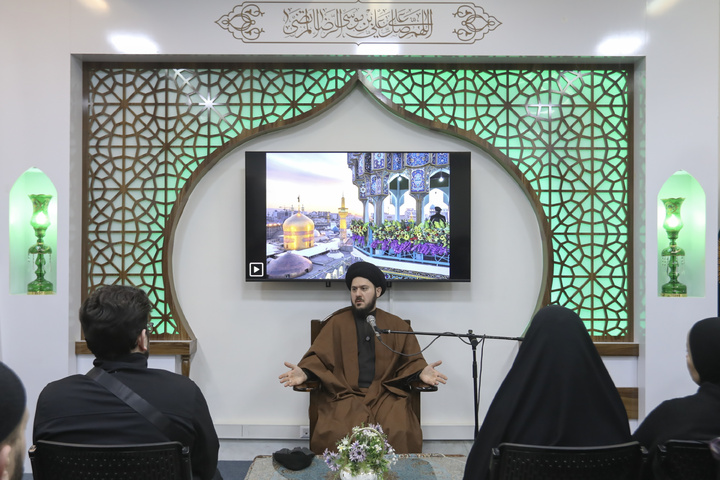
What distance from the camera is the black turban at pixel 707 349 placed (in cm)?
180

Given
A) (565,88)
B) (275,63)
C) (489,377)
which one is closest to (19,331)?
(275,63)

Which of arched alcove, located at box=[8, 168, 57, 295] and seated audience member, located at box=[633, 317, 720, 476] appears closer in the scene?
seated audience member, located at box=[633, 317, 720, 476]

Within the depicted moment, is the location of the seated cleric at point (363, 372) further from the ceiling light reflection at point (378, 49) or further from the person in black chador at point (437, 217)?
the ceiling light reflection at point (378, 49)

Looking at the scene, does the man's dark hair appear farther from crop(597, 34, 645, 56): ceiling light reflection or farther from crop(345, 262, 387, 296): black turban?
crop(597, 34, 645, 56): ceiling light reflection

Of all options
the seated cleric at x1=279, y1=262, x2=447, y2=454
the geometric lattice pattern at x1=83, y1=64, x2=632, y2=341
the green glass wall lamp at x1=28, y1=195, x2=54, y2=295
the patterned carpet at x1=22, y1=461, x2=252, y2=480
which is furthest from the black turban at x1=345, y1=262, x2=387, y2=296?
the green glass wall lamp at x1=28, y1=195, x2=54, y2=295

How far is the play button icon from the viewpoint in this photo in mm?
4023

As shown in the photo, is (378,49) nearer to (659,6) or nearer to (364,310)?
(364,310)

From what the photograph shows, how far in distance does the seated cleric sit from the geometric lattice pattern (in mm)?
1128

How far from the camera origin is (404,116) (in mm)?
4066

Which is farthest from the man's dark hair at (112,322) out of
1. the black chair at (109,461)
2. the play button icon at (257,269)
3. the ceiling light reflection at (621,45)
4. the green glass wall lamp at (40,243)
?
the ceiling light reflection at (621,45)

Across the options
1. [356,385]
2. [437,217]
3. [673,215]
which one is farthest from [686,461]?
[673,215]

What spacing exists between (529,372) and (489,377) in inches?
98.7

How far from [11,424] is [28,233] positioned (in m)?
3.55

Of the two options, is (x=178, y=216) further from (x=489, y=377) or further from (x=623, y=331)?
(x=623, y=331)
